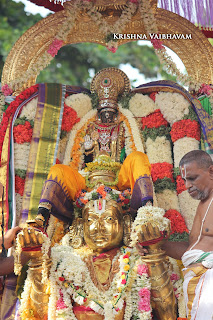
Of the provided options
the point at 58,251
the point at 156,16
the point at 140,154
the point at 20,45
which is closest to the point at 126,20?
the point at 156,16

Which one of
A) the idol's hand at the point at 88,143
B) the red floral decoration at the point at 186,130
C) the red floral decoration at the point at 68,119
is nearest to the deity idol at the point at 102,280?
the idol's hand at the point at 88,143

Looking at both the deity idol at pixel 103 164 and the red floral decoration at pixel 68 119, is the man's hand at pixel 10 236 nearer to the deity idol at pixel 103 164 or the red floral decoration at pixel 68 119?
the deity idol at pixel 103 164

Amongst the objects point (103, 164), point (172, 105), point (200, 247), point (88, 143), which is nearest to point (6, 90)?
point (88, 143)

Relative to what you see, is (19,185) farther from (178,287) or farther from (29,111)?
(178,287)

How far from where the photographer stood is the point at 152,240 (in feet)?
17.5

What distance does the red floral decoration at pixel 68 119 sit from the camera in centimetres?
735

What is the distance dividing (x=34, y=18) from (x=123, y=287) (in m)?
8.14

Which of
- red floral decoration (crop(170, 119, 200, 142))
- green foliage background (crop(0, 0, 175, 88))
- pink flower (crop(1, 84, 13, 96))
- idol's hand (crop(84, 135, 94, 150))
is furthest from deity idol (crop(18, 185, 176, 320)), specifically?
green foliage background (crop(0, 0, 175, 88))

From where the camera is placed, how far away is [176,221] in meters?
6.48

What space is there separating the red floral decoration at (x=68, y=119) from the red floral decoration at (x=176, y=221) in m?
1.94

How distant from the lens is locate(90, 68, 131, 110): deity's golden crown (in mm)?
7387

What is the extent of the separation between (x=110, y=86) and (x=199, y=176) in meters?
2.83

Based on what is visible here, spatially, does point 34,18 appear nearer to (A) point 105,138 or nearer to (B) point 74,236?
(A) point 105,138

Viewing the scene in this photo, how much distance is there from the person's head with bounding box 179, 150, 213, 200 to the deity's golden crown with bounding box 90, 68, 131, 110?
2.58 meters
